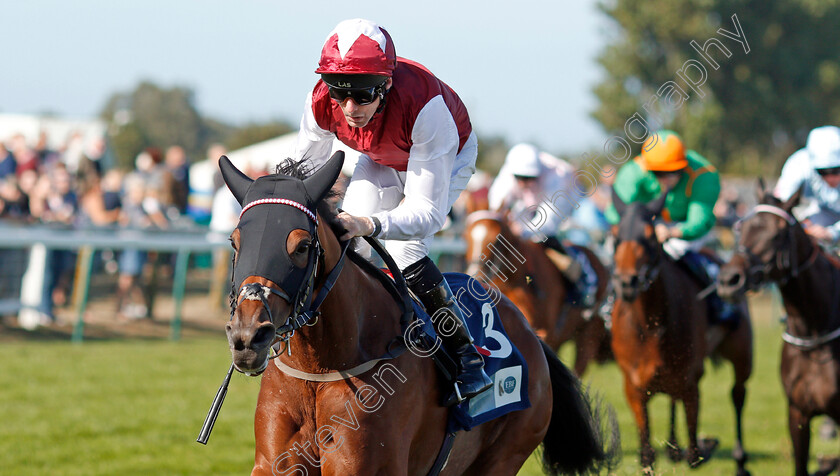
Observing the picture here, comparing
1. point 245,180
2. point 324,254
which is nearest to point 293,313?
point 324,254

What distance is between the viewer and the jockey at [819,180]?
655cm

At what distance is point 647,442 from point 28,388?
5003 mm

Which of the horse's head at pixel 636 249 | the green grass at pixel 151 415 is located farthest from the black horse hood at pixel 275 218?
the horse's head at pixel 636 249

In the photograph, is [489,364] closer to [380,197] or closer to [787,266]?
[380,197]

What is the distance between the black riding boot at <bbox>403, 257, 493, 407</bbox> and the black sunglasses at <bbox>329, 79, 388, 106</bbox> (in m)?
0.73

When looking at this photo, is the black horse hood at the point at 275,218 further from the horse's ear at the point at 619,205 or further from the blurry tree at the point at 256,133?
the blurry tree at the point at 256,133

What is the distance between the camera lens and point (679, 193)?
285 inches

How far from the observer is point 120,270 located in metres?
11.2

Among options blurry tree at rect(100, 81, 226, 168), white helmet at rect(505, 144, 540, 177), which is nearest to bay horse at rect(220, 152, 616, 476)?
white helmet at rect(505, 144, 540, 177)

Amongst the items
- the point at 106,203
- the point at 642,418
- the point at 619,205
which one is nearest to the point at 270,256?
the point at 642,418

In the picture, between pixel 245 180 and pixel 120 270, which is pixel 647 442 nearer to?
pixel 245 180

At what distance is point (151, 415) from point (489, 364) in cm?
417

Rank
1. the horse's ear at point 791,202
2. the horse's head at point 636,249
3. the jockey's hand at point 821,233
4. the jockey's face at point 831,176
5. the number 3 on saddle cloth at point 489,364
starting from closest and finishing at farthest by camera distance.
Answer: the number 3 on saddle cloth at point 489,364, the horse's ear at point 791,202, the horse's head at point 636,249, the jockey's face at point 831,176, the jockey's hand at point 821,233

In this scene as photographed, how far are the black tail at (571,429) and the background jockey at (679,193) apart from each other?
2.66 m
